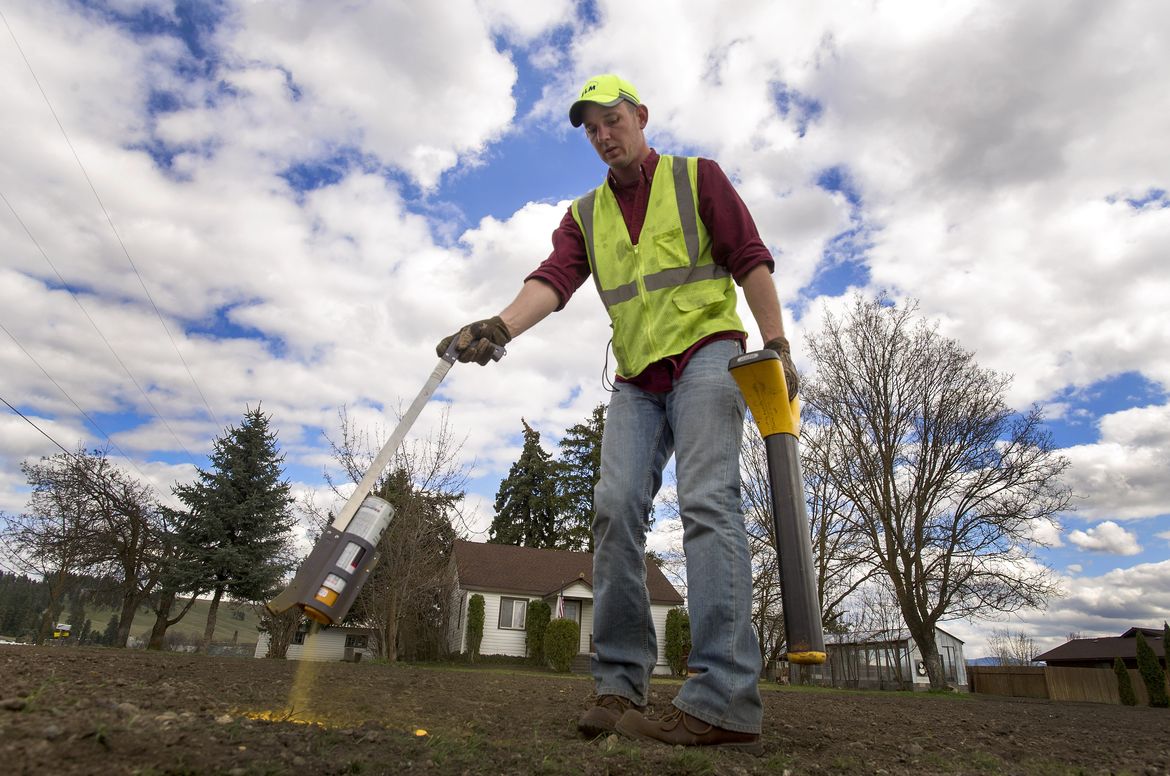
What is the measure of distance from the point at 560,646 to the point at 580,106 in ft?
75.8

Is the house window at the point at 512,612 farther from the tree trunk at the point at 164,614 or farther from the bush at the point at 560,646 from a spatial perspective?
the tree trunk at the point at 164,614

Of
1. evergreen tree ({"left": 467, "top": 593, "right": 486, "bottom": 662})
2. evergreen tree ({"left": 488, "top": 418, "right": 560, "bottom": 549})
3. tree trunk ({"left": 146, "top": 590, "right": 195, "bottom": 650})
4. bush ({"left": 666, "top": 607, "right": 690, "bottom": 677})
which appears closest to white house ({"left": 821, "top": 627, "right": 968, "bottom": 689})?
bush ({"left": 666, "top": 607, "right": 690, "bottom": 677})

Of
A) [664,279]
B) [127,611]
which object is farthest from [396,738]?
[127,611]

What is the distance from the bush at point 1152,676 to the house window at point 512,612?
20.4 m

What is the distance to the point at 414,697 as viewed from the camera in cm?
308

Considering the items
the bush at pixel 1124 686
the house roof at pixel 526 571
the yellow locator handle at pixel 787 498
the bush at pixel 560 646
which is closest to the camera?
the yellow locator handle at pixel 787 498

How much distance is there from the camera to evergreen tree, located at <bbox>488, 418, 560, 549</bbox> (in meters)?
41.8

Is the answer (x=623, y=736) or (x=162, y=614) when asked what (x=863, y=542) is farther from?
(x=162, y=614)

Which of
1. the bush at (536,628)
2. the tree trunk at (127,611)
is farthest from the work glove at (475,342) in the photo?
the bush at (536,628)

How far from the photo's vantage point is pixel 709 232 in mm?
2764

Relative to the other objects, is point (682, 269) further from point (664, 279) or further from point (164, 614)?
point (164, 614)

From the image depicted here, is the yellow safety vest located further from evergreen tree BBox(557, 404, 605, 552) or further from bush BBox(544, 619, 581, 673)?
evergreen tree BBox(557, 404, 605, 552)

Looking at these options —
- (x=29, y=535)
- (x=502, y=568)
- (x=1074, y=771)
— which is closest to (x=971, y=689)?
(x=502, y=568)

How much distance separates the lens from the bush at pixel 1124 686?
18406 millimetres
